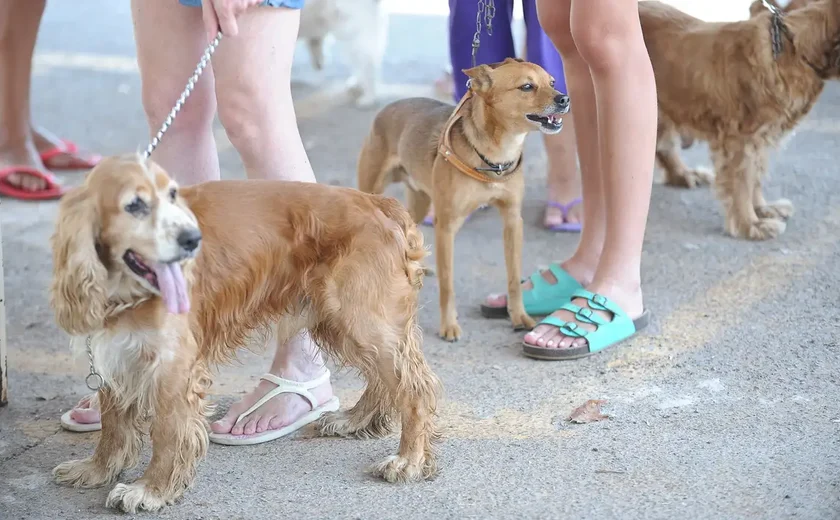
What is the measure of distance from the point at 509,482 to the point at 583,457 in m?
0.24

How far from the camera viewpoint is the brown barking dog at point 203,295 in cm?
218

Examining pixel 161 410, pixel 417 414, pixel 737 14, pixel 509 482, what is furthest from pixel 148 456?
pixel 737 14

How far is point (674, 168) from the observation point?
518cm

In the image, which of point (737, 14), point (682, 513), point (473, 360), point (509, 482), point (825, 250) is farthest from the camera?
point (737, 14)

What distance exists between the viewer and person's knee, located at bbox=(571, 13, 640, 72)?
315 cm

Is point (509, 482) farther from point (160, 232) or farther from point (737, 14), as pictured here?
point (737, 14)

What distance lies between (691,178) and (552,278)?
1.75 m

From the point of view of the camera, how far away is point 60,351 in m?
3.47

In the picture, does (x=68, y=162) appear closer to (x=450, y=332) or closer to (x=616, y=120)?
(x=450, y=332)

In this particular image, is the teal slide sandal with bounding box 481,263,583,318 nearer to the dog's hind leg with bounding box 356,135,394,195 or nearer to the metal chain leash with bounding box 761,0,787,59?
the dog's hind leg with bounding box 356,135,394,195

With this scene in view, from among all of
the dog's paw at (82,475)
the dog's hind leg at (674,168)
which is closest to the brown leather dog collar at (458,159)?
the dog's hind leg at (674,168)

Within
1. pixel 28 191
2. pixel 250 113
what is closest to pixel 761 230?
pixel 250 113

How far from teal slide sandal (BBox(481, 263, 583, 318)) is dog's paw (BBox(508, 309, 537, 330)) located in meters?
0.12

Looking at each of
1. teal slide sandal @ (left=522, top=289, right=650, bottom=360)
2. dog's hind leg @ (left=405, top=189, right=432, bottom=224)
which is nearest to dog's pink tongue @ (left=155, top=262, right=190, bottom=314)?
teal slide sandal @ (left=522, top=289, right=650, bottom=360)
